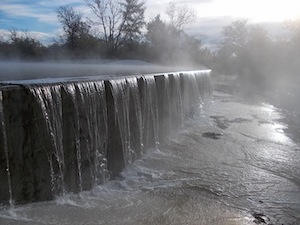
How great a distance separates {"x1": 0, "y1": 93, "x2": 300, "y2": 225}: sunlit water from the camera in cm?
468

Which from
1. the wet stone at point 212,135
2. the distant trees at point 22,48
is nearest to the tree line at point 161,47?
the distant trees at point 22,48

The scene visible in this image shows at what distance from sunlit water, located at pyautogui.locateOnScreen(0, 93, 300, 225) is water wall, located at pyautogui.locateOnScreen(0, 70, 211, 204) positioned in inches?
8.9

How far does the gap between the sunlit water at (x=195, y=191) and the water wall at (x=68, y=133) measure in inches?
8.9

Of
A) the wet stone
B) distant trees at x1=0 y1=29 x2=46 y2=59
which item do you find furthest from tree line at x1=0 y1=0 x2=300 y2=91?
the wet stone

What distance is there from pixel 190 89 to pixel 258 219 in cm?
940

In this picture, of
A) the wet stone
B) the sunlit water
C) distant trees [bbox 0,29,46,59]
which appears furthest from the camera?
distant trees [bbox 0,29,46,59]


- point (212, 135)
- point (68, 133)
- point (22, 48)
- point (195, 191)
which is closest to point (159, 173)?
point (195, 191)

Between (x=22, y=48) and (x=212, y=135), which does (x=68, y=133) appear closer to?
(x=212, y=135)

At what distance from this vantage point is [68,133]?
5.29 meters

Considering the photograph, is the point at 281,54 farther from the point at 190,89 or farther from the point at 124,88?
the point at 124,88

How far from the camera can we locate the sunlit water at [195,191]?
468cm

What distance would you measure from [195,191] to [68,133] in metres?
2.26

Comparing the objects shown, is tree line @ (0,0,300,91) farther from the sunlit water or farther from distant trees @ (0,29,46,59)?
the sunlit water

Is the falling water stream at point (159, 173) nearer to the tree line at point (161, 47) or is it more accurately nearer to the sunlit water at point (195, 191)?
the sunlit water at point (195, 191)
